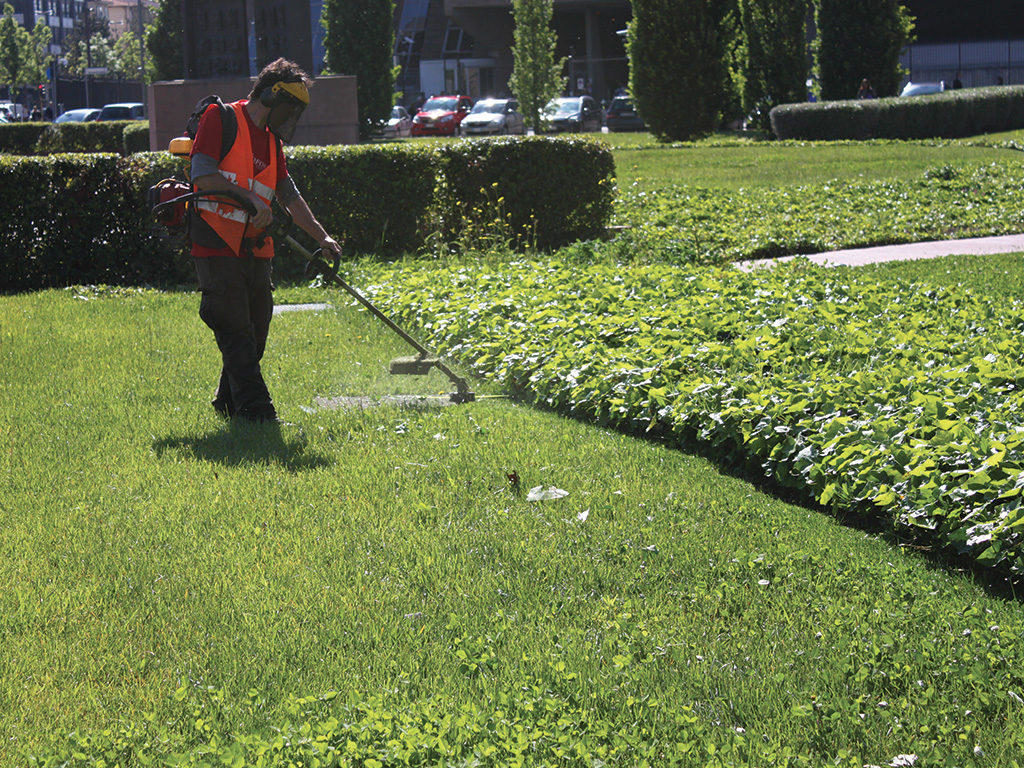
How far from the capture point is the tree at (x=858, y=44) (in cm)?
3253

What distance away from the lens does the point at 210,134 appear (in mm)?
6387

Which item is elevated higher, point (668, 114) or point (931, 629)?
point (668, 114)

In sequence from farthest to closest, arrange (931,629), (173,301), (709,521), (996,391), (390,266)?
(390,266), (173,301), (996,391), (709,521), (931,629)

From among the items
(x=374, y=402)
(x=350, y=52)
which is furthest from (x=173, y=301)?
(x=350, y=52)

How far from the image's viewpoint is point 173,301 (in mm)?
11070

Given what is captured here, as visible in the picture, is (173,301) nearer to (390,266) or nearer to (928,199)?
(390,266)

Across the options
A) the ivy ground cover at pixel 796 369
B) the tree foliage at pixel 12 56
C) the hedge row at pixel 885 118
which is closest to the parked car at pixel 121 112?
the tree foliage at pixel 12 56

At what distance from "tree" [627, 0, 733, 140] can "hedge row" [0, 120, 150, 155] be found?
1238cm

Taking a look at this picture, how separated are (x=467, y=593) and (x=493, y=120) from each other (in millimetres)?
39948

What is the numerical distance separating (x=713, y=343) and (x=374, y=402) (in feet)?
6.50

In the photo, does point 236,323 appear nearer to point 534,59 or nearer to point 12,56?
point 534,59

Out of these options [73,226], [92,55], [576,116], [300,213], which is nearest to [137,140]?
[73,226]

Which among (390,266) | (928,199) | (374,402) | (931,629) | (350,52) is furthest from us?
(350,52)

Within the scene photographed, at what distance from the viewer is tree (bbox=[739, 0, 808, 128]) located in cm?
3284
